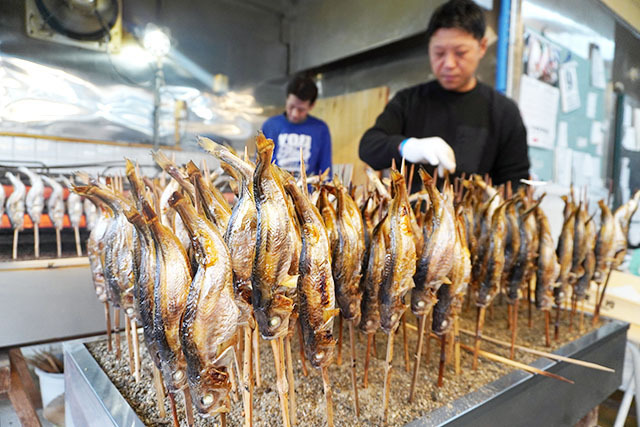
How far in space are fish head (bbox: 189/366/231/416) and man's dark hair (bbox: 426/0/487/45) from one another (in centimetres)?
193

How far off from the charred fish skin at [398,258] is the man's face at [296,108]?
2066 millimetres

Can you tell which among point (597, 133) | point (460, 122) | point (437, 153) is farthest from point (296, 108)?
point (597, 133)

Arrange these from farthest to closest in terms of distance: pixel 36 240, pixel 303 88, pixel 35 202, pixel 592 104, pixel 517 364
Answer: pixel 592 104
pixel 303 88
pixel 35 202
pixel 36 240
pixel 517 364

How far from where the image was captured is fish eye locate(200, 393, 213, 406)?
0.79m

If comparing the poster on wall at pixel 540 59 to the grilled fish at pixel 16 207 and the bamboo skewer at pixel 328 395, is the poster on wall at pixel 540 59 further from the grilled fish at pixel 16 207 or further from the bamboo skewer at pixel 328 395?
the grilled fish at pixel 16 207

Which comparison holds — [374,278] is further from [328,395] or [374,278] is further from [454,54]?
[454,54]

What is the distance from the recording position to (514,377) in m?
1.33

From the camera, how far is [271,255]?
2.79 feet

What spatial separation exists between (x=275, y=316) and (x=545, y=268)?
4.55 ft

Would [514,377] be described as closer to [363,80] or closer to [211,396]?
[211,396]

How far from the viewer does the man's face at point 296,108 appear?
2.95 m

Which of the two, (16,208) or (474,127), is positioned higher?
(474,127)

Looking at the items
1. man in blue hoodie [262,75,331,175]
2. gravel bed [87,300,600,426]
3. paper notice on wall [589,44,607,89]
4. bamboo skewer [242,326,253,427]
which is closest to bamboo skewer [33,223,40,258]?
gravel bed [87,300,600,426]

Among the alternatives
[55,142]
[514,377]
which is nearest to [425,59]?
[514,377]
